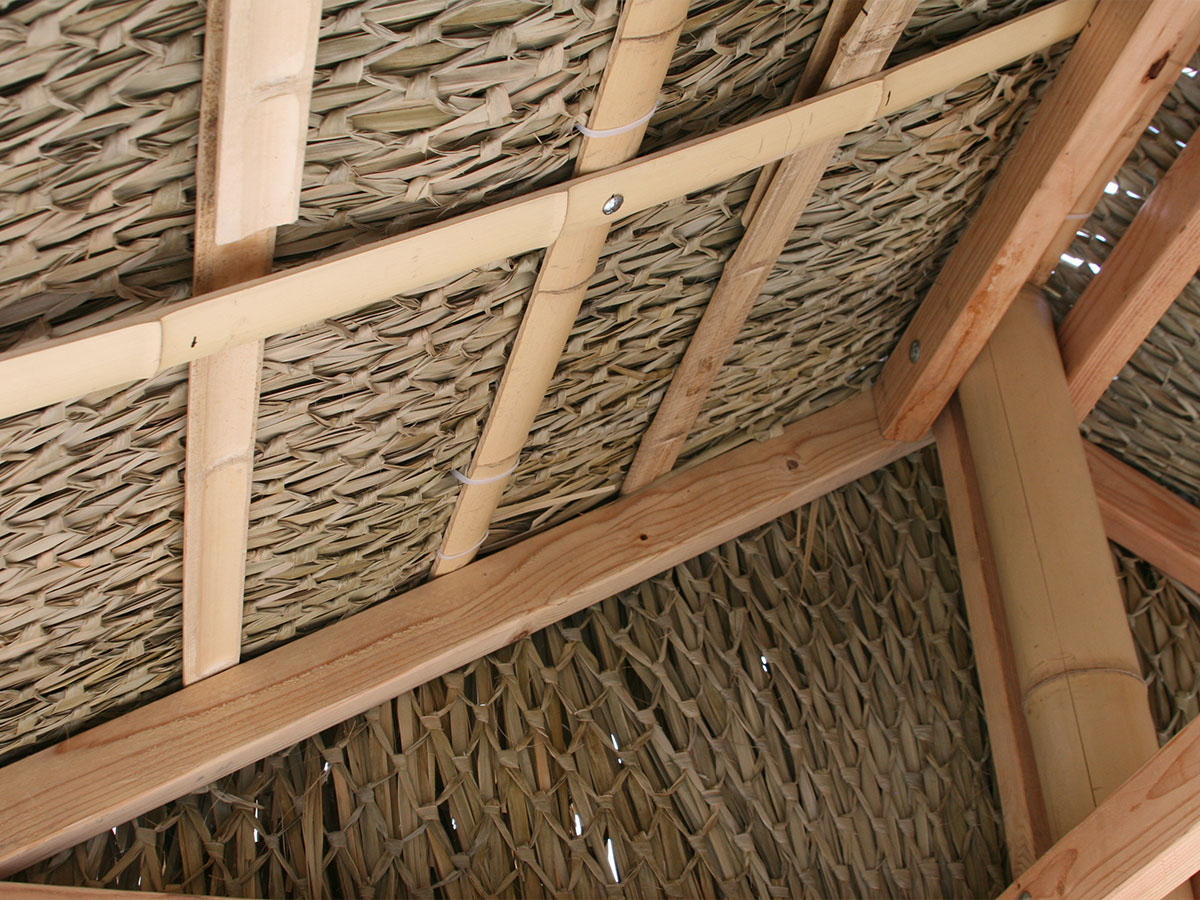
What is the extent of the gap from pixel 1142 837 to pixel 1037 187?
3.03 ft

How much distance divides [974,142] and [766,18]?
1.73ft

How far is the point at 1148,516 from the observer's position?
240cm

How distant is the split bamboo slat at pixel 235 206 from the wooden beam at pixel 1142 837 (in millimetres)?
1106

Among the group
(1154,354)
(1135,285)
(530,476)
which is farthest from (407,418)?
(1154,354)

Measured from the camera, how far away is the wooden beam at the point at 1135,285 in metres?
1.97

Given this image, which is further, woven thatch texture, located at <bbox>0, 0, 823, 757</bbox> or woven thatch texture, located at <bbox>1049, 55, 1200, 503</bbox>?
woven thatch texture, located at <bbox>1049, 55, 1200, 503</bbox>

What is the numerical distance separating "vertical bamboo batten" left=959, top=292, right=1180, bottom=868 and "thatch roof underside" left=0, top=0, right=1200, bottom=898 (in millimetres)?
200

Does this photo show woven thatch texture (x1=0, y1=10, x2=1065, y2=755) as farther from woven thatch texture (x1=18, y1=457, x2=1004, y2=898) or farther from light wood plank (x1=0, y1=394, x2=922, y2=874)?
woven thatch texture (x1=18, y1=457, x2=1004, y2=898)

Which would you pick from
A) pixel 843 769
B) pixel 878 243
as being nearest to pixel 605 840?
pixel 843 769

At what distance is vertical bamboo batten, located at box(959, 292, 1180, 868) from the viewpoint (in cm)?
182

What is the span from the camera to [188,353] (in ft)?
4.34

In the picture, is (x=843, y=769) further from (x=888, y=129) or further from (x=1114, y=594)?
(x=888, y=129)

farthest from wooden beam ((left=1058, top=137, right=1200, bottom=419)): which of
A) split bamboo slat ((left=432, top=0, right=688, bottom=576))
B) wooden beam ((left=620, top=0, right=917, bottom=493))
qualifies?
split bamboo slat ((left=432, top=0, right=688, bottom=576))

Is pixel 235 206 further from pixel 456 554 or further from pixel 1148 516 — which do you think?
pixel 1148 516
